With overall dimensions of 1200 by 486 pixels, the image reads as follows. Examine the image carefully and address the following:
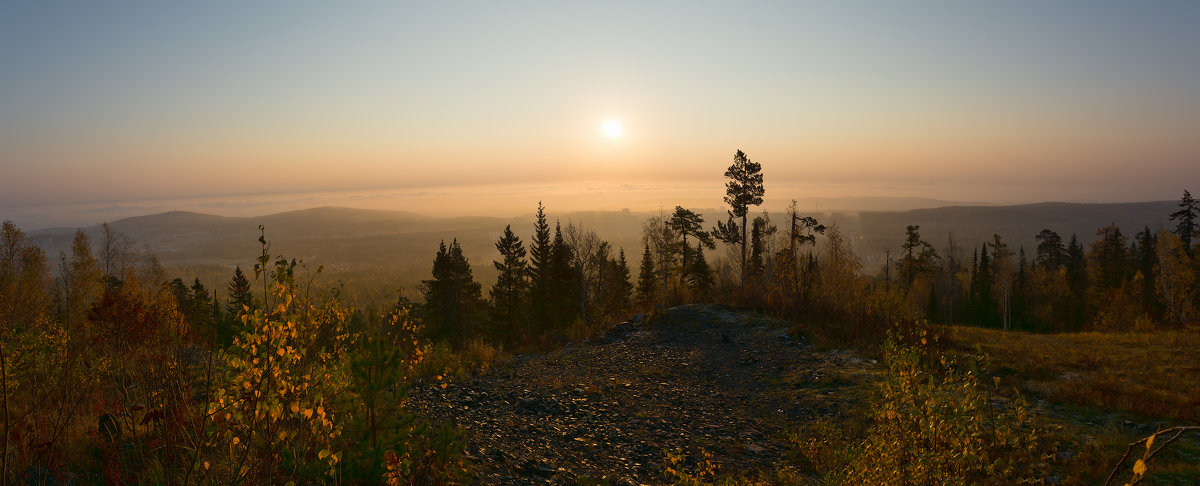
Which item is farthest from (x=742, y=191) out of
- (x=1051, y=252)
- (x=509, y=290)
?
(x=1051, y=252)

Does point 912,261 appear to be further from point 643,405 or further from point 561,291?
point 643,405

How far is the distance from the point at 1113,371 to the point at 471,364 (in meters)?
21.5

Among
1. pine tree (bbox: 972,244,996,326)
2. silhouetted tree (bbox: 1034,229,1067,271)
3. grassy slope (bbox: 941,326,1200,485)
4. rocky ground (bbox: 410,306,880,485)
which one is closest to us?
grassy slope (bbox: 941,326,1200,485)

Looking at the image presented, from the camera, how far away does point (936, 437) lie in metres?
5.12

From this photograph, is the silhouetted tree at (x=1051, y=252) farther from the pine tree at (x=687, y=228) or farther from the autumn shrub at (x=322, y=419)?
the autumn shrub at (x=322, y=419)

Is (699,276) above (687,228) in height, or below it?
below

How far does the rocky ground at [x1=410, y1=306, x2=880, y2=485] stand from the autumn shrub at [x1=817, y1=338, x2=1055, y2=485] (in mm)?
2436

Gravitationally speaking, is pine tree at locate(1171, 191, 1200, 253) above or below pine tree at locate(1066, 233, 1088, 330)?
above

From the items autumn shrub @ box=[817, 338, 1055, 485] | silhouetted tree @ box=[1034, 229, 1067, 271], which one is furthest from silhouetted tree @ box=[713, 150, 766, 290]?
silhouetted tree @ box=[1034, 229, 1067, 271]

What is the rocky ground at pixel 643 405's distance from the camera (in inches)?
370

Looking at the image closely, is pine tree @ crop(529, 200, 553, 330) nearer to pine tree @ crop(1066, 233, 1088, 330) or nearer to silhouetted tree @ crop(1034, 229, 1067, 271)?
pine tree @ crop(1066, 233, 1088, 330)

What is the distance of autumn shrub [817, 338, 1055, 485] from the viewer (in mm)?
4570

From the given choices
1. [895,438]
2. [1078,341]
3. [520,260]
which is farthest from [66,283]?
[1078,341]

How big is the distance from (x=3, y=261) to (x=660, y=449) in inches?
2086
